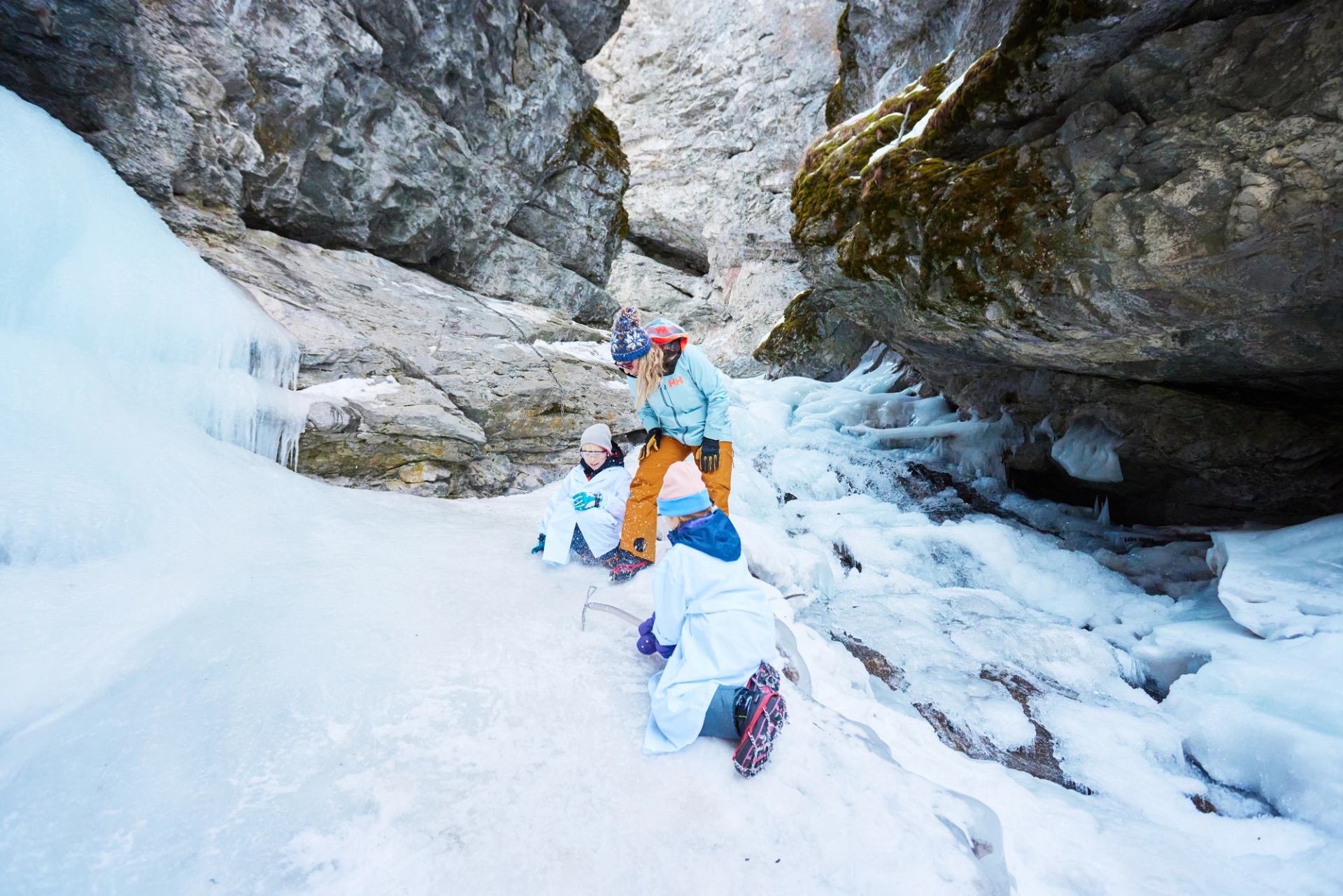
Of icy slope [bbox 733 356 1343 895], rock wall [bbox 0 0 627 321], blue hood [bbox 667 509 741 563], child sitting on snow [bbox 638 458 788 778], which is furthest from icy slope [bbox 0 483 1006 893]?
rock wall [bbox 0 0 627 321]

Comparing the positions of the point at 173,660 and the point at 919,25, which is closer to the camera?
the point at 173,660

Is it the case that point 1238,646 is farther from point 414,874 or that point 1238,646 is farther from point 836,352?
point 836,352

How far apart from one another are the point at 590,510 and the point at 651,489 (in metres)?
0.47

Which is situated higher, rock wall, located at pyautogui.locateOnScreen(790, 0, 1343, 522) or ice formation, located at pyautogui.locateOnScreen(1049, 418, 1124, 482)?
rock wall, located at pyautogui.locateOnScreen(790, 0, 1343, 522)

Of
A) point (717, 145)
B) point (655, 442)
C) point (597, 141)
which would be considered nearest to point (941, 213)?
point (655, 442)

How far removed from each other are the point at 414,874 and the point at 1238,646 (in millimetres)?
5262

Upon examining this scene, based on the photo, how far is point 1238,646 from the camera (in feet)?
12.4

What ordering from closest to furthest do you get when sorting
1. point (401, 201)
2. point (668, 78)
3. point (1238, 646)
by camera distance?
point (1238, 646) < point (401, 201) < point (668, 78)

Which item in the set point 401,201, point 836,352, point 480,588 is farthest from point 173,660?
point 836,352

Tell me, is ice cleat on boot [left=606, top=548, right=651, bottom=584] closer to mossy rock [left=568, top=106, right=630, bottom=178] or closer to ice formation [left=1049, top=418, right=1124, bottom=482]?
ice formation [left=1049, top=418, right=1124, bottom=482]

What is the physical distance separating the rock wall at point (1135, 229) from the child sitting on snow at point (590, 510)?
407 centimetres

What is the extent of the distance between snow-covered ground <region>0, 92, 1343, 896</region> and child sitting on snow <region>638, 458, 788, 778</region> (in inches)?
5.0

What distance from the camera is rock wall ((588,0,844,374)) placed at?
22.1 meters

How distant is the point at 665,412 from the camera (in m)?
3.91
